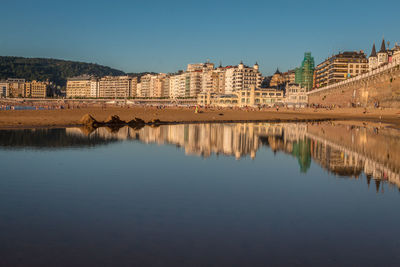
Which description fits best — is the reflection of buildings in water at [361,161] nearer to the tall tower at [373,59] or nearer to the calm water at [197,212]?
the calm water at [197,212]

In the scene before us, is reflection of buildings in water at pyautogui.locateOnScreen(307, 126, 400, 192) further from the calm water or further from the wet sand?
the wet sand

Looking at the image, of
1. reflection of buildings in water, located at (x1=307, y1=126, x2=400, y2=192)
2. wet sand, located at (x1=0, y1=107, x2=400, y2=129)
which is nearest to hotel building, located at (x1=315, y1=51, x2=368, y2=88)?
wet sand, located at (x1=0, y1=107, x2=400, y2=129)

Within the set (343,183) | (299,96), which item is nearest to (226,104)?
(299,96)

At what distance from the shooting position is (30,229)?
696 centimetres

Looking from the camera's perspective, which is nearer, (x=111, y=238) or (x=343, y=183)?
(x=111, y=238)

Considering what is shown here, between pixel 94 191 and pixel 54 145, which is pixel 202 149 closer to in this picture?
pixel 54 145

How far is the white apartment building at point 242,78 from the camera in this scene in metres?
157

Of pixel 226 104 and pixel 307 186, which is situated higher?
pixel 226 104

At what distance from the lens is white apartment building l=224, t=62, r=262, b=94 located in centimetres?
15712

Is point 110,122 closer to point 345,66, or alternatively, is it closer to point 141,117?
point 141,117

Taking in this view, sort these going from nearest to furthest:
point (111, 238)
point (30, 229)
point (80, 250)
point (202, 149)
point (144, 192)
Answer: point (80, 250)
point (111, 238)
point (30, 229)
point (144, 192)
point (202, 149)

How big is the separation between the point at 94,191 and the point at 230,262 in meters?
5.70

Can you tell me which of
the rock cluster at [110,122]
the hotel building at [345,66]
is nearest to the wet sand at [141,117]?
the rock cluster at [110,122]

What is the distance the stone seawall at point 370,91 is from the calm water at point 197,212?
42899 millimetres
